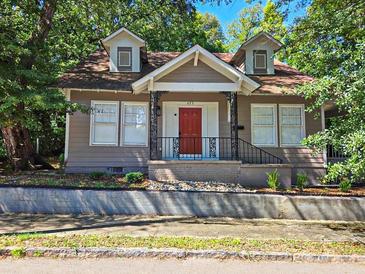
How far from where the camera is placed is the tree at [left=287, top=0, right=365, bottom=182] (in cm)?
639

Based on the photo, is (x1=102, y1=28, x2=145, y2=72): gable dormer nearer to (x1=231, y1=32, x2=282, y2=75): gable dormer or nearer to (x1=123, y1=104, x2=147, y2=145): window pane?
(x1=123, y1=104, x2=147, y2=145): window pane

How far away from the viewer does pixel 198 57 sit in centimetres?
1180

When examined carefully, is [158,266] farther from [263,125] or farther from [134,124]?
[263,125]

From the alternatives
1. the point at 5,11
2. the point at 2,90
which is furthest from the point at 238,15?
the point at 2,90

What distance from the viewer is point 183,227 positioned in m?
7.17

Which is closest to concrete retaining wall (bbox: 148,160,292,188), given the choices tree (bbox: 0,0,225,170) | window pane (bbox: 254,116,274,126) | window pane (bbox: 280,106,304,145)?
window pane (bbox: 280,106,304,145)


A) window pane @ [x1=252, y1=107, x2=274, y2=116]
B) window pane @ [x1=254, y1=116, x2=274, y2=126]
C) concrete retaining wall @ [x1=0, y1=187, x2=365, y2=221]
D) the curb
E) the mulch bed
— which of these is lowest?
the curb

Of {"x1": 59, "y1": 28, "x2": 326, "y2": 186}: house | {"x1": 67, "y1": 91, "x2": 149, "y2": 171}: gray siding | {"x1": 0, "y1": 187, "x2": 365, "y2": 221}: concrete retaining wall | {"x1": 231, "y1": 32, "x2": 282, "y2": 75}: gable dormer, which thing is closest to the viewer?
{"x1": 0, "y1": 187, "x2": 365, "y2": 221}: concrete retaining wall

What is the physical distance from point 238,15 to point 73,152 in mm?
26640

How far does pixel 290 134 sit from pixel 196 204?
21.5 ft

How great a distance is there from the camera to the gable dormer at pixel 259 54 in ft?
45.5

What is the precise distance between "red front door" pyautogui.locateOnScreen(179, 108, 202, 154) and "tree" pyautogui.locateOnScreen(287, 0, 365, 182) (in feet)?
15.5

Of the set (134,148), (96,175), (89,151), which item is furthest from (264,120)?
(89,151)

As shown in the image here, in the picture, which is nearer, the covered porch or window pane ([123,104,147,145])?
the covered porch
